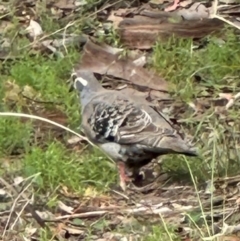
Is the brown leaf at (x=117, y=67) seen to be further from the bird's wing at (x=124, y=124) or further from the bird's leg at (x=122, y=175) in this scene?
the bird's leg at (x=122, y=175)

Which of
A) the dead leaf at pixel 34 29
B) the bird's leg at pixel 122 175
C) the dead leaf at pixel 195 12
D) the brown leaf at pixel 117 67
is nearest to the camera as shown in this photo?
the bird's leg at pixel 122 175

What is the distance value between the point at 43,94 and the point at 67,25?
124 cm

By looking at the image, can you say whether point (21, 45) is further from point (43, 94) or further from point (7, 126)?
point (7, 126)

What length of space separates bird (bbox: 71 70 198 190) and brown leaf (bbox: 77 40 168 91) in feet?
5.26

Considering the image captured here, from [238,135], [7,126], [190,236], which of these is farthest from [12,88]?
[190,236]

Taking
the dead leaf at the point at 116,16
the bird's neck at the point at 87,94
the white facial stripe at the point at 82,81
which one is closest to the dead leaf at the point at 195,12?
the dead leaf at the point at 116,16

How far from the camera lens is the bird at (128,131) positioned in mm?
7090

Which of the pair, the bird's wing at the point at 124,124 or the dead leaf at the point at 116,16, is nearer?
the bird's wing at the point at 124,124

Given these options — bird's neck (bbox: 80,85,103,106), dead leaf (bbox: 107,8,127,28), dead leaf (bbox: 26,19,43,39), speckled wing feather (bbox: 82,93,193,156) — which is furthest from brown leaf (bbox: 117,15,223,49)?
speckled wing feather (bbox: 82,93,193,156)

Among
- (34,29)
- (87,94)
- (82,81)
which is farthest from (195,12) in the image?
(87,94)

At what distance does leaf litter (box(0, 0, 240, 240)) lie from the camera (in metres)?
6.87

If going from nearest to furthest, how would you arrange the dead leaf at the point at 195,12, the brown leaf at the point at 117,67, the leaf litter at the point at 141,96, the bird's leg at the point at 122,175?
the leaf litter at the point at 141,96 < the bird's leg at the point at 122,175 < the brown leaf at the point at 117,67 < the dead leaf at the point at 195,12

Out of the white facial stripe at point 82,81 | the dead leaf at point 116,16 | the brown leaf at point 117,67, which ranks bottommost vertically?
the dead leaf at point 116,16

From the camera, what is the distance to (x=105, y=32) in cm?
1026
